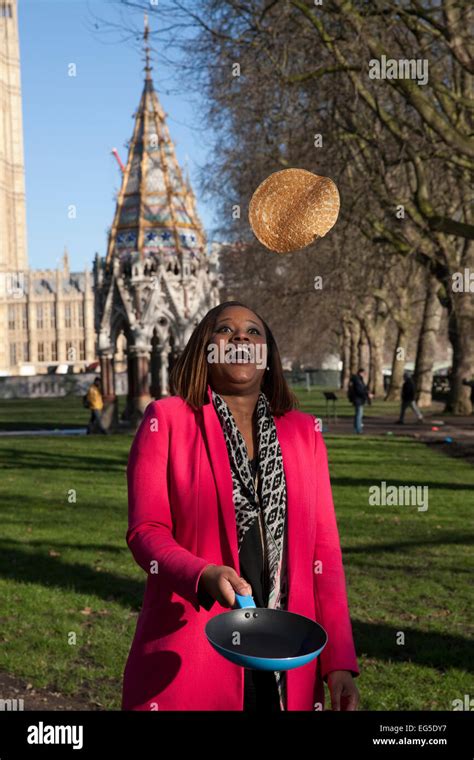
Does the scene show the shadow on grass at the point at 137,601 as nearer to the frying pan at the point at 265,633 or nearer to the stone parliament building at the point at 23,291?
the frying pan at the point at 265,633

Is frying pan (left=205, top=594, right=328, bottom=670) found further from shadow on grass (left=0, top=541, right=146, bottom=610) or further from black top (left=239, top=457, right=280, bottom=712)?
shadow on grass (left=0, top=541, right=146, bottom=610)

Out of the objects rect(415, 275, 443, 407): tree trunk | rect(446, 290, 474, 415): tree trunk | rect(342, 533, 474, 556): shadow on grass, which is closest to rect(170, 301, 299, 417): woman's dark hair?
rect(342, 533, 474, 556): shadow on grass

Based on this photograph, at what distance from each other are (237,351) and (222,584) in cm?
82

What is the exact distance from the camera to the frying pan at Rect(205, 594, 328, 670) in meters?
2.50

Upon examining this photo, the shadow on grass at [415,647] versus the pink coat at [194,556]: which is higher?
the pink coat at [194,556]

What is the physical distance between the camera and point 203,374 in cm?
303

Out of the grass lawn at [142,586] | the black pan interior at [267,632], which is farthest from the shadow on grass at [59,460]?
the black pan interior at [267,632]

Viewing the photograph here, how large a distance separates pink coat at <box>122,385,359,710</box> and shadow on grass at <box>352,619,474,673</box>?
3541 millimetres

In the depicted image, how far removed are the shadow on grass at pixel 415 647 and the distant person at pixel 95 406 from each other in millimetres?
20307

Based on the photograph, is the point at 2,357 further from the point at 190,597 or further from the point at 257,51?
the point at 190,597

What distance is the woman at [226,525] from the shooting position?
2.77m
